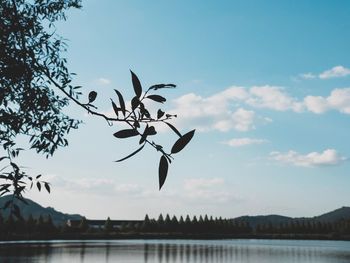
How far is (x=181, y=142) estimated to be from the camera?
1.92m

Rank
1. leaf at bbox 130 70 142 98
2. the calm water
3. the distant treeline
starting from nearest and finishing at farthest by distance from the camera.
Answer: leaf at bbox 130 70 142 98 → the calm water → the distant treeline

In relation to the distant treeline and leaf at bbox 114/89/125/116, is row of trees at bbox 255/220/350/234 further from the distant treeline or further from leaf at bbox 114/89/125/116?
leaf at bbox 114/89/125/116

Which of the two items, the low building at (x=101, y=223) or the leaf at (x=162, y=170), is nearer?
the leaf at (x=162, y=170)

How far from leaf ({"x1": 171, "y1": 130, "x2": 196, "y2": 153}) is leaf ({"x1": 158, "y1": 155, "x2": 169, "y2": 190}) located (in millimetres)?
54

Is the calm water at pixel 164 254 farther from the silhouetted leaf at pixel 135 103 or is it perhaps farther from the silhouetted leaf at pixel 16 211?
the silhouetted leaf at pixel 135 103

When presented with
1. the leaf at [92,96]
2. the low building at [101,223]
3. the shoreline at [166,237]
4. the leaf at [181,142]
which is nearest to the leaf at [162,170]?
the leaf at [181,142]

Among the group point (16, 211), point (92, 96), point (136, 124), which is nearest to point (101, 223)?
point (16, 211)

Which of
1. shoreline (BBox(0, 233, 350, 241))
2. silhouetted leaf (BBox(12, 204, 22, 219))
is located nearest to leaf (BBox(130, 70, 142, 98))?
silhouetted leaf (BBox(12, 204, 22, 219))

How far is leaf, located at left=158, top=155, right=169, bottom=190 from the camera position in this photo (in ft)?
6.30

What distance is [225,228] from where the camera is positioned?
165375 millimetres

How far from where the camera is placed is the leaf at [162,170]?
192 centimetres

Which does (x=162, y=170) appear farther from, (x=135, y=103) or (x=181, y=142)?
(x=135, y=103)

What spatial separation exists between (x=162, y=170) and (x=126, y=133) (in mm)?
256

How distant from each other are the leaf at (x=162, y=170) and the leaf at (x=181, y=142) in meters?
0.05
